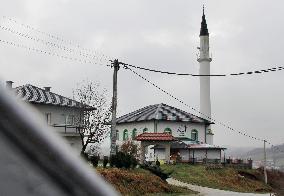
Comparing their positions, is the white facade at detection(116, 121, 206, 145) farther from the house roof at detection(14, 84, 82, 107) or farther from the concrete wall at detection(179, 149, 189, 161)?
the house roof at detection(14, 84, 82, 107)

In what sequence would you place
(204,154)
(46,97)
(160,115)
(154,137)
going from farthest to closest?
(160,115), (204,154), (46,97), (154,137)

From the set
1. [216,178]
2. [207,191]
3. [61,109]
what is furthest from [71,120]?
[207,191]

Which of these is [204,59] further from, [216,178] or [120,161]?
[120,161]

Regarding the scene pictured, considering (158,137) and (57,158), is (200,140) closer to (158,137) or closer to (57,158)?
(158,137)

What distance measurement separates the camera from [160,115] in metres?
56.3

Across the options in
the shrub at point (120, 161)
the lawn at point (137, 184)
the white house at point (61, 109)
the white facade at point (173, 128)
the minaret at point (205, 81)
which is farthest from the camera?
the minaret at point (205, 81)

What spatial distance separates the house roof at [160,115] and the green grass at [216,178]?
19138 millimetres

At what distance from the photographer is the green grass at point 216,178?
30188 millimetres

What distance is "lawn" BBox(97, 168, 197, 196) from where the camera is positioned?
2100 cm

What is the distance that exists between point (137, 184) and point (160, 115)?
34.5m

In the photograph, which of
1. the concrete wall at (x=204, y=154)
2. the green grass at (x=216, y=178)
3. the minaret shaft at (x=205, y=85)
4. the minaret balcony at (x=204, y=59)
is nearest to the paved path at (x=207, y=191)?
the green grass at (x=216, y=178)

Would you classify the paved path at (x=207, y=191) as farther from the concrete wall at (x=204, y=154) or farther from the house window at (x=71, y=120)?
the concrete wall at (x=204, y=154)

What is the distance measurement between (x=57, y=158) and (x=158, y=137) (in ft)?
128

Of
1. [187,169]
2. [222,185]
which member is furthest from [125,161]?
[187,169]
